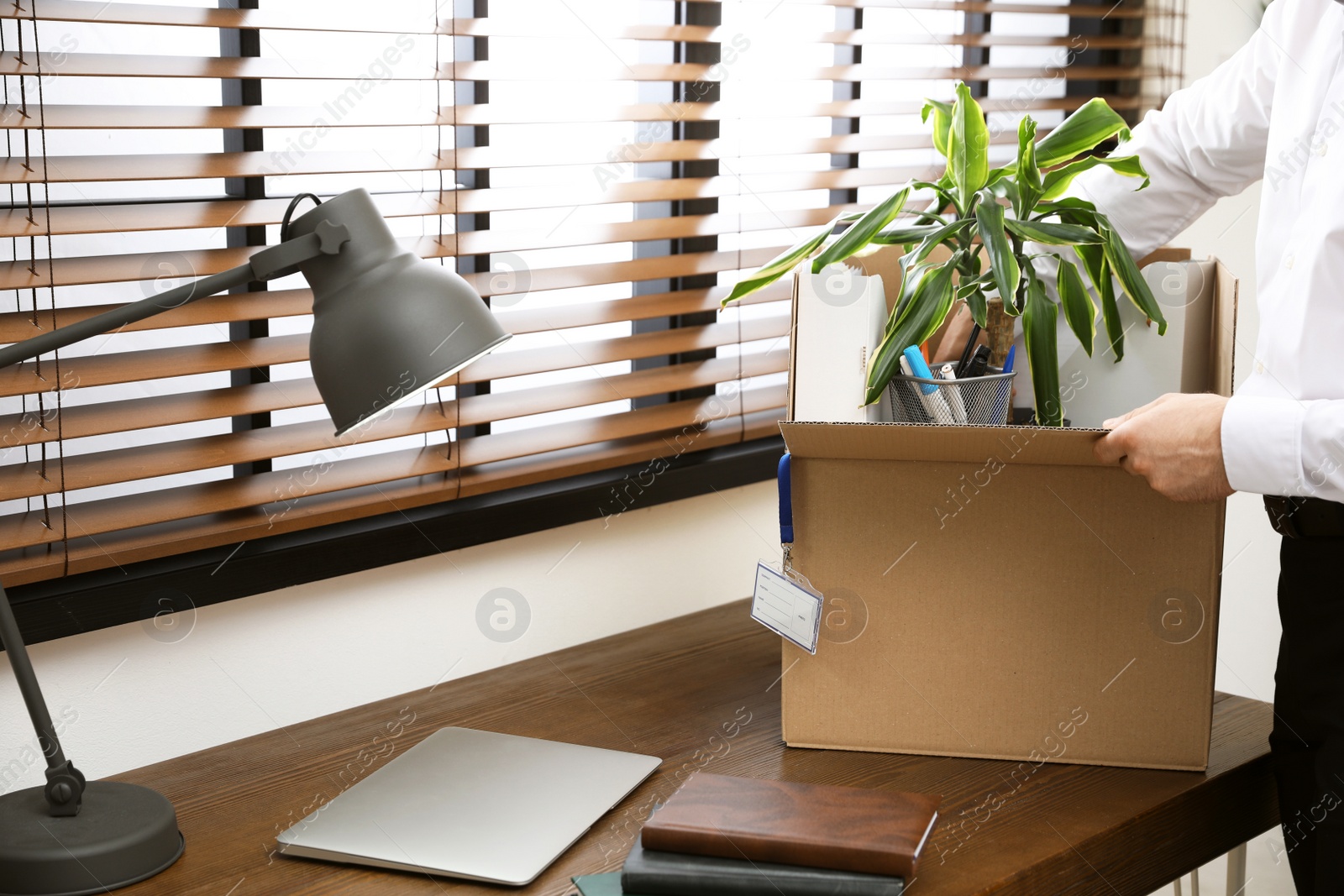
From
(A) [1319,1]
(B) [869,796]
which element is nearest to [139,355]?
(B) [869,796]

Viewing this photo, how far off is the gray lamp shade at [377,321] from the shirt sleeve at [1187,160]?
83cm

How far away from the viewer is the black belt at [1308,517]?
1.01 metres

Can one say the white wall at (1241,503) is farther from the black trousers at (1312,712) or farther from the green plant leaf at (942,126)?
the green plant leaf at (942,126)

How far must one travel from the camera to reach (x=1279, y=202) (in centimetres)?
108

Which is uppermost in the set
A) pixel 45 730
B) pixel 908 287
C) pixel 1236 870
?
pixel 908 287

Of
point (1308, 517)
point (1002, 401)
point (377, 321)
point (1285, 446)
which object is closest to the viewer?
point (377, 321)

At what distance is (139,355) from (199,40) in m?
0.34

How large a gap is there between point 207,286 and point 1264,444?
838 mm

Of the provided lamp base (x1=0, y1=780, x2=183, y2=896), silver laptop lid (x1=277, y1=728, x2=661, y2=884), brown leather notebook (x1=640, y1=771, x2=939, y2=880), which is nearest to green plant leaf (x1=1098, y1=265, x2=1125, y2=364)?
brown leather notebook (x1=640, y1=771, x2=939, y2=880)

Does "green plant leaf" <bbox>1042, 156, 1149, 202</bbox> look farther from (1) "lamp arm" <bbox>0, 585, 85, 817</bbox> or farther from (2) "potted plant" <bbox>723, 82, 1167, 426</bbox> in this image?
(1) "lamp arm" <bbox>0, 585, 85, 817</bbox>

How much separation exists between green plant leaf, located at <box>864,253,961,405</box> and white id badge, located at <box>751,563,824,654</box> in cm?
19

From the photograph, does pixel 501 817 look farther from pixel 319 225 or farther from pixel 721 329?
pixel 721 329

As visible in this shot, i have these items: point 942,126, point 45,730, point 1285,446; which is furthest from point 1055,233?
point 45,730

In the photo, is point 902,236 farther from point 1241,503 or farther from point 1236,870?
point 1241,503
